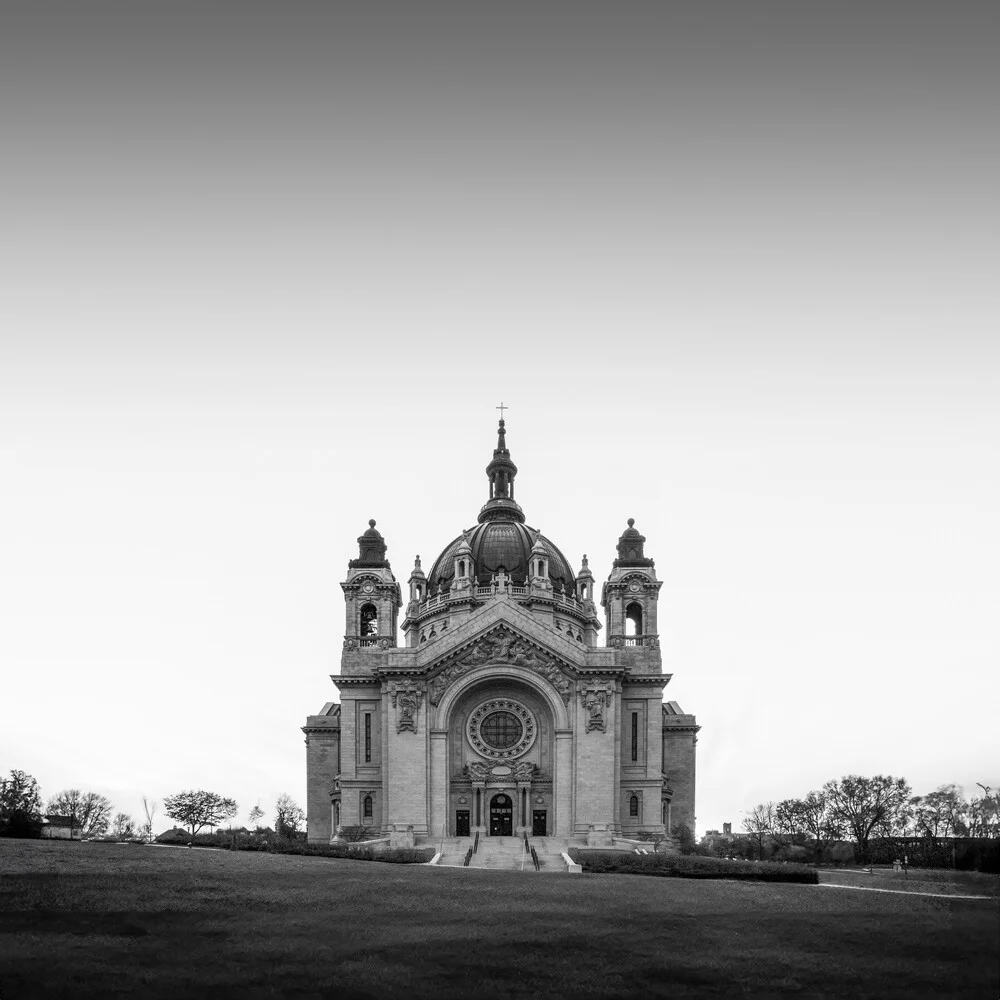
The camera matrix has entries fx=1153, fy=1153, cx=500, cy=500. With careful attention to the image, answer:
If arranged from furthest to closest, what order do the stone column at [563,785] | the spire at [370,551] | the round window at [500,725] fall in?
1. the spire at [370,551]
2. the round window at [500,725]
3. the stone column at [563,785]

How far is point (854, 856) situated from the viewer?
75.4 m

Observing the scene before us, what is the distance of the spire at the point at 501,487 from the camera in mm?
93688

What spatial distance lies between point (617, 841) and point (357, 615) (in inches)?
976

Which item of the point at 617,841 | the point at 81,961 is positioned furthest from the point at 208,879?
the point at 617,841

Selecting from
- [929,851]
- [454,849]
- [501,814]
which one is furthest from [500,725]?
[929,851]

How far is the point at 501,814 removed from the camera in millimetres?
71938

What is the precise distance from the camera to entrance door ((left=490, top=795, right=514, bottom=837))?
71500mm

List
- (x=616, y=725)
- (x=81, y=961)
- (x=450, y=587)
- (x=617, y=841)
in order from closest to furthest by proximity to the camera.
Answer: (x=81, y=961), (x=617, y=841), (x=616, y=725), (x=450, y=587)

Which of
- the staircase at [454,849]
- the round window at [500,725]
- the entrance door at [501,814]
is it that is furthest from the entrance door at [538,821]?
the staircase at [454,849]

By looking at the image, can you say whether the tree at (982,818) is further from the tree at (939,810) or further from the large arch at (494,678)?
the large arch at (494,678)

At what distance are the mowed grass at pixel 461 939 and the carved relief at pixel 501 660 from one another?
3494cm

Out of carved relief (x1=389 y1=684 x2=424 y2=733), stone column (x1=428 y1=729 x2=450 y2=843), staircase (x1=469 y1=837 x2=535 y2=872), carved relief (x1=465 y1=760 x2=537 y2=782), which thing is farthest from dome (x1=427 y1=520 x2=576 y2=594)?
staircase (x1=469 y1=837 x2=535 y2=872)

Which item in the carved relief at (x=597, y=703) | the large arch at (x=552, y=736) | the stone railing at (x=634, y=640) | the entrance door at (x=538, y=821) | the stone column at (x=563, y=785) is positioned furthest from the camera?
the stone railing at (x=634, y=640)

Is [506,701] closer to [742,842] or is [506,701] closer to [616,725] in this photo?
[616,725]
